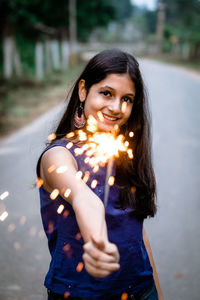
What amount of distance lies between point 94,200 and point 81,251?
268 mm

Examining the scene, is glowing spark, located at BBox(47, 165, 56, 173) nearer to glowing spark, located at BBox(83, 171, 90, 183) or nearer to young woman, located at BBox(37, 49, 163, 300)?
young woman, located at BBox(37, 49, 163, 300)

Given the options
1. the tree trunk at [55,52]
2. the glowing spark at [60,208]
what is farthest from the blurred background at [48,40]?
the glowing spark at [60,208]

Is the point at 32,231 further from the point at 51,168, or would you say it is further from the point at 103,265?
the point at 103,265

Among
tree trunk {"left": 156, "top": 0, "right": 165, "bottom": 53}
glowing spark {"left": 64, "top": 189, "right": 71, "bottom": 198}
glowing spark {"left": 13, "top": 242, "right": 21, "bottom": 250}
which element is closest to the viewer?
glowing spark {"left": 64, "top": 189, "right": 71, "bottom": 198}

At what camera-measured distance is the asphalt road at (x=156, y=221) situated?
2484 millimetres

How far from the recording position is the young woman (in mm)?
1070

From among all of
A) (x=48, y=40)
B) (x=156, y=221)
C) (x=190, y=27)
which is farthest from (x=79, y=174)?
(x=190, y=27)

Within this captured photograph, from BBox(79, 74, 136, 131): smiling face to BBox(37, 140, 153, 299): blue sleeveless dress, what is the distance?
0.21 m

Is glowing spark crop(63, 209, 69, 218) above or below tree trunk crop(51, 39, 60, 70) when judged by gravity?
above

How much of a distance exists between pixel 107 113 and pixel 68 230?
49cm

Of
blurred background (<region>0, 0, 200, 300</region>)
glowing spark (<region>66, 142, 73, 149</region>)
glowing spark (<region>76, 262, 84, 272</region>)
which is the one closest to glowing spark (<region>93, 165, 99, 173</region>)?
glowing spark (<region>66, 142, 73, 149</region>)

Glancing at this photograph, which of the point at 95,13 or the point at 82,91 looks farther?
the point at 95,13

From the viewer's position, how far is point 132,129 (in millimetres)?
1558

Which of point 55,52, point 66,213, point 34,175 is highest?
point 66,213
